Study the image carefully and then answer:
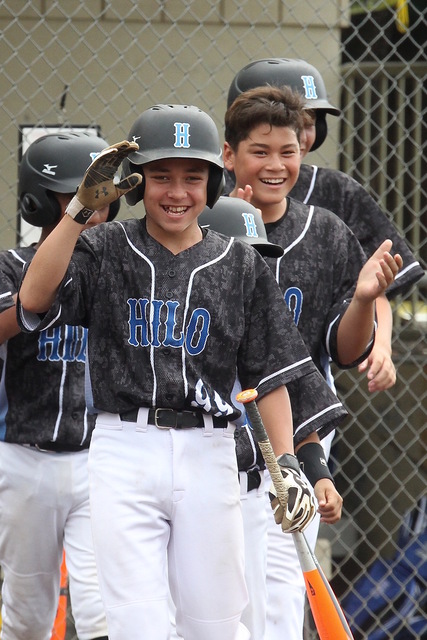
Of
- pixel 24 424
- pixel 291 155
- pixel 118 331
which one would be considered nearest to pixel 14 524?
pixel 24 424

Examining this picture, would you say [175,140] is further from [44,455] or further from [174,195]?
[44,455]

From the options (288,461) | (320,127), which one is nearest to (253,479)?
(288,461)

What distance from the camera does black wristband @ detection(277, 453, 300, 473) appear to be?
8.95 ft

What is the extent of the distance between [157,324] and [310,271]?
784 mm

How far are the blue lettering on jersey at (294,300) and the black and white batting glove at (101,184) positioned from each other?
0.93 m

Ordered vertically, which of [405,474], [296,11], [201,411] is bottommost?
[405,474]

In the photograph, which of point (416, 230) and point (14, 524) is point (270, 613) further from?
point (416, 230)

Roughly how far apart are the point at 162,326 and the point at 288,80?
1404mm

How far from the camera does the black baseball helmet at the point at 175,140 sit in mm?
2783

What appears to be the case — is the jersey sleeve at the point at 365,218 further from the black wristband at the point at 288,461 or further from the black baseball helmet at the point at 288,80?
the black wristband at the point at 288,461

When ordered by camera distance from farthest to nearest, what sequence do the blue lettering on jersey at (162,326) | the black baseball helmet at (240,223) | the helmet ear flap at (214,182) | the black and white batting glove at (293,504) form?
the black baseball helmet at (240,223)
the helmet ear flap at (214,182)
the blue lettering on jersey at (162,326)
the black and white batting glove at (293,504)

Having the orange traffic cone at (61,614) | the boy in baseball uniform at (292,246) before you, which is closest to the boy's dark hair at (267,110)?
the boy in baseball uniform at (292,246)

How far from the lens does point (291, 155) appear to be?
340cm

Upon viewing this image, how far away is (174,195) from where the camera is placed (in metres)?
2.79
